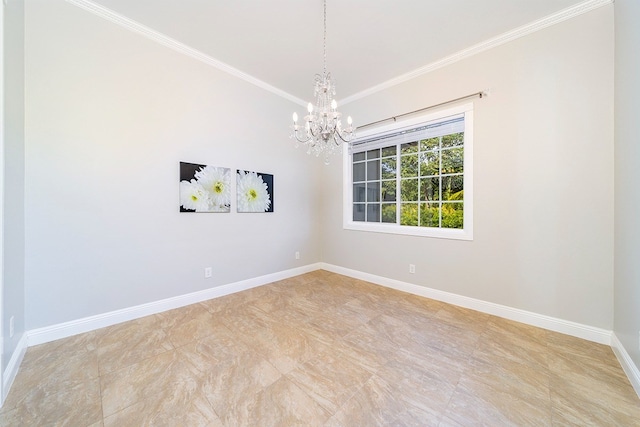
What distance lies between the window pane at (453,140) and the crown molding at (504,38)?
2.86 feet

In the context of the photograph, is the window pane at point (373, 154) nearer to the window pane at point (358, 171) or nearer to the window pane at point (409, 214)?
the window pane at point (358, 171)

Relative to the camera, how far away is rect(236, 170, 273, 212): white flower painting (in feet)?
10.7

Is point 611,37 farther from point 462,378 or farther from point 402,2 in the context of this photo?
point 462,378

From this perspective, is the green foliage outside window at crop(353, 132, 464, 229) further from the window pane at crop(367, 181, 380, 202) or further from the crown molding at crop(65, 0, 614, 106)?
the crown molding at crop(65, 0, 614, 106)

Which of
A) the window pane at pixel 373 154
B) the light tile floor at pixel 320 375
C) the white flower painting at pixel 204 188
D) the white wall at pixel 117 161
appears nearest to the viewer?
the light tile floor at pixel 320 375

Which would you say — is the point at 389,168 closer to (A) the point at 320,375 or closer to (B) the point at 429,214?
(B) the point at 429,214

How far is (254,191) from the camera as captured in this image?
3.40 metres

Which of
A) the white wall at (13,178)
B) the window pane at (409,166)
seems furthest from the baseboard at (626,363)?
the white wall at (13,178)

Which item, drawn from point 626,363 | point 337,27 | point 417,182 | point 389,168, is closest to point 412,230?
point 417,182

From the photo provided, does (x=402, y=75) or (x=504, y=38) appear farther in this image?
(x=402, y=75)

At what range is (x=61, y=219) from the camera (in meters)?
2.06

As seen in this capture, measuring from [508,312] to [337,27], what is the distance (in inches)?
139

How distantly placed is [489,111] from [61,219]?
14.6 ft

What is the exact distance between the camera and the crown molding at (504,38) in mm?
2090
